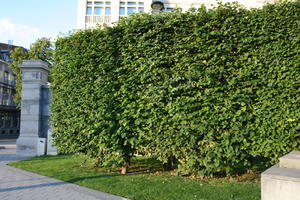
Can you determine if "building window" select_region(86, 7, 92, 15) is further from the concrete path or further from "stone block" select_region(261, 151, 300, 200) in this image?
"stone block" select_region(261, 151, 300, 200)

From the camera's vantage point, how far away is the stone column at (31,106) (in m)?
12.2

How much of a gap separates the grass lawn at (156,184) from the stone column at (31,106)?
445 centimetres

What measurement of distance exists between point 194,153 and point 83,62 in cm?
464

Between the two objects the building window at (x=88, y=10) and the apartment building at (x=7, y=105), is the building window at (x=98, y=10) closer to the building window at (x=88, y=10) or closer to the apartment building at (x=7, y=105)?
the building window at (x=88, y=10)

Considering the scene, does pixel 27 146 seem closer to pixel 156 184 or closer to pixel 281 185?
pixel 156 184

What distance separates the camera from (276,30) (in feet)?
19.7

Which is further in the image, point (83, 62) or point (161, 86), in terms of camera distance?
point (83, 62)

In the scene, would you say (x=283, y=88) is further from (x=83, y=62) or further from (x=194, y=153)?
→ (x=83, y=62)

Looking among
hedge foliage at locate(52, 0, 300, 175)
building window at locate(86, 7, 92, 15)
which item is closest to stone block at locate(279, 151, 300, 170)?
hedge foliage at locate(52, 0, 300, 175)

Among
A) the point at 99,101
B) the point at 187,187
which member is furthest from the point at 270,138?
the point at 99,101

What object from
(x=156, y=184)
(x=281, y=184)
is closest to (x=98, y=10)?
(x=156, y=184)

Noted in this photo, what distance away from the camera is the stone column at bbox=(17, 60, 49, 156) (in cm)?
1223

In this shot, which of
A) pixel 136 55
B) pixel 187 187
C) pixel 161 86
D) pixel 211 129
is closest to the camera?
pixel 187 187

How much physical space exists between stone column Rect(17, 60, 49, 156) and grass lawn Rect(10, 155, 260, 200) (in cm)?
445
